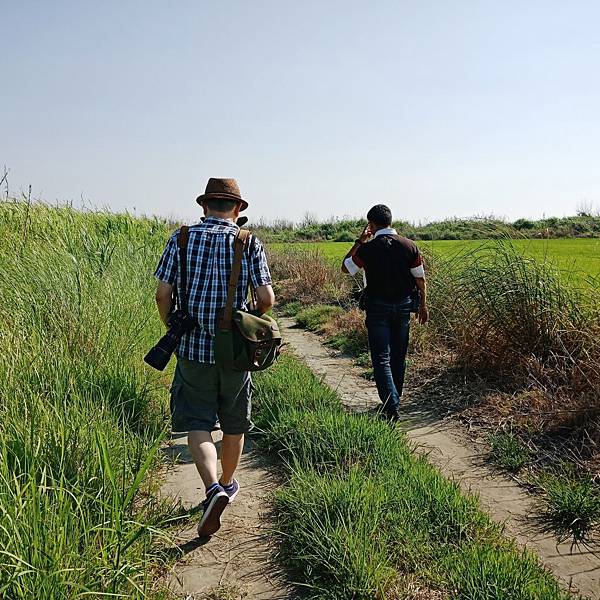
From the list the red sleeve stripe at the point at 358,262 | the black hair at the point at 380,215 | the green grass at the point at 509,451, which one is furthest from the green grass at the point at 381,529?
the black hair at the point at 380,215

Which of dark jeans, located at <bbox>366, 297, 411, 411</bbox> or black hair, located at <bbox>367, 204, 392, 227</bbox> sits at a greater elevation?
black hair, located at <bbox>367, 204, 392, 227</bbox>

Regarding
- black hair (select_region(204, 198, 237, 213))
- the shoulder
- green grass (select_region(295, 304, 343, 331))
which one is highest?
black hair (select_region(204, 198, 237, 213))

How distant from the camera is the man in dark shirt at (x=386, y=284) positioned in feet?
18.7

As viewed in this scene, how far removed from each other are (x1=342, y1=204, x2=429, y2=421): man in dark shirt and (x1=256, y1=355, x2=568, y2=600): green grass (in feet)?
3.81

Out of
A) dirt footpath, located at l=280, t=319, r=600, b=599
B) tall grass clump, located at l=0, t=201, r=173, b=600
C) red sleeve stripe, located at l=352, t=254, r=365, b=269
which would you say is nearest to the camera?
tall grass clump, located at l=0, t=201, r=173, b=600

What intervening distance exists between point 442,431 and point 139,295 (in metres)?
4.42

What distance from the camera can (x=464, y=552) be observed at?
10.2 ft

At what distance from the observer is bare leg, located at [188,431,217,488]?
11.8 feet

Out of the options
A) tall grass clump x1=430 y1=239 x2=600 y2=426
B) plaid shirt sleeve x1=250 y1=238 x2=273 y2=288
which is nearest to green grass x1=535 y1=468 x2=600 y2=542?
tall grass clump x1=430 y1=239 x2=600 y2=426

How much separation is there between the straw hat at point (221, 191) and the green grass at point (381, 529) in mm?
1836

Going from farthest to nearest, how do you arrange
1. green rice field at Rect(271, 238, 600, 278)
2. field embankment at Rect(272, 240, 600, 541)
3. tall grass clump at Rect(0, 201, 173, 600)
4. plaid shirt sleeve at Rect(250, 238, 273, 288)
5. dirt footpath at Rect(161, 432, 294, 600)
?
1. green rice field at Rect(271, 238, 600, 278)
2. field embankment at Rect(272, 240, 600, 541)
3. plaid shirt sleeve at Rect(250, 238, 273, 288)
4. dirt footpath at Rect(161, 432, 294, 600)
5. tall grass clump at Rect(0, 201, 173, 600)

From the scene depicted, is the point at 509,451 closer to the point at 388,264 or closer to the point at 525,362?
the point at 525,362

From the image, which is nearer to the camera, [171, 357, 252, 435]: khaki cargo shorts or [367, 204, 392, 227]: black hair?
[171, 357, 252, 435]: khaki cargo shorts

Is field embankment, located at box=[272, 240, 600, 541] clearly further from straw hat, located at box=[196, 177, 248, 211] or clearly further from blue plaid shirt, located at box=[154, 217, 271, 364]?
straw hat, located at box=[196, 177, 248, 211]
